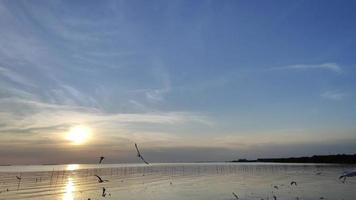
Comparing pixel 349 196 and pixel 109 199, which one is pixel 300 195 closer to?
pixel 349 196

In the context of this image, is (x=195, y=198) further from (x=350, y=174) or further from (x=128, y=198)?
(x=350, y=174)

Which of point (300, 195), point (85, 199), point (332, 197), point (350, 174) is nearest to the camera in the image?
point (350, 174)

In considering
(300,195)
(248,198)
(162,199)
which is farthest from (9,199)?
(300,195)

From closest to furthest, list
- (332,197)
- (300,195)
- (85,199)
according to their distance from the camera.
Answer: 1. (332,197)
2. (300,195)
3. (85,199)

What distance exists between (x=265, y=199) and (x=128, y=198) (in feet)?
80.0

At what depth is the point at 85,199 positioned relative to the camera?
240ft

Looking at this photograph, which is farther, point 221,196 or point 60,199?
point 60,199

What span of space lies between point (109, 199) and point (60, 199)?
36.1ft

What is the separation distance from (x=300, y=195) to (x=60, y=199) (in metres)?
42.3

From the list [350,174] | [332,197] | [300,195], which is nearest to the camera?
[350,174]

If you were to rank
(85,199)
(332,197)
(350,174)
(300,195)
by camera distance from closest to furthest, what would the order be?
(350,174) < (332,197) < (300,195) < (85,199)

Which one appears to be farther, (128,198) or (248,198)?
(128,198)

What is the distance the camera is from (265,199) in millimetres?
63219

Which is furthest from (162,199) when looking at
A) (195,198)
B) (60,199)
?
(60,199)
